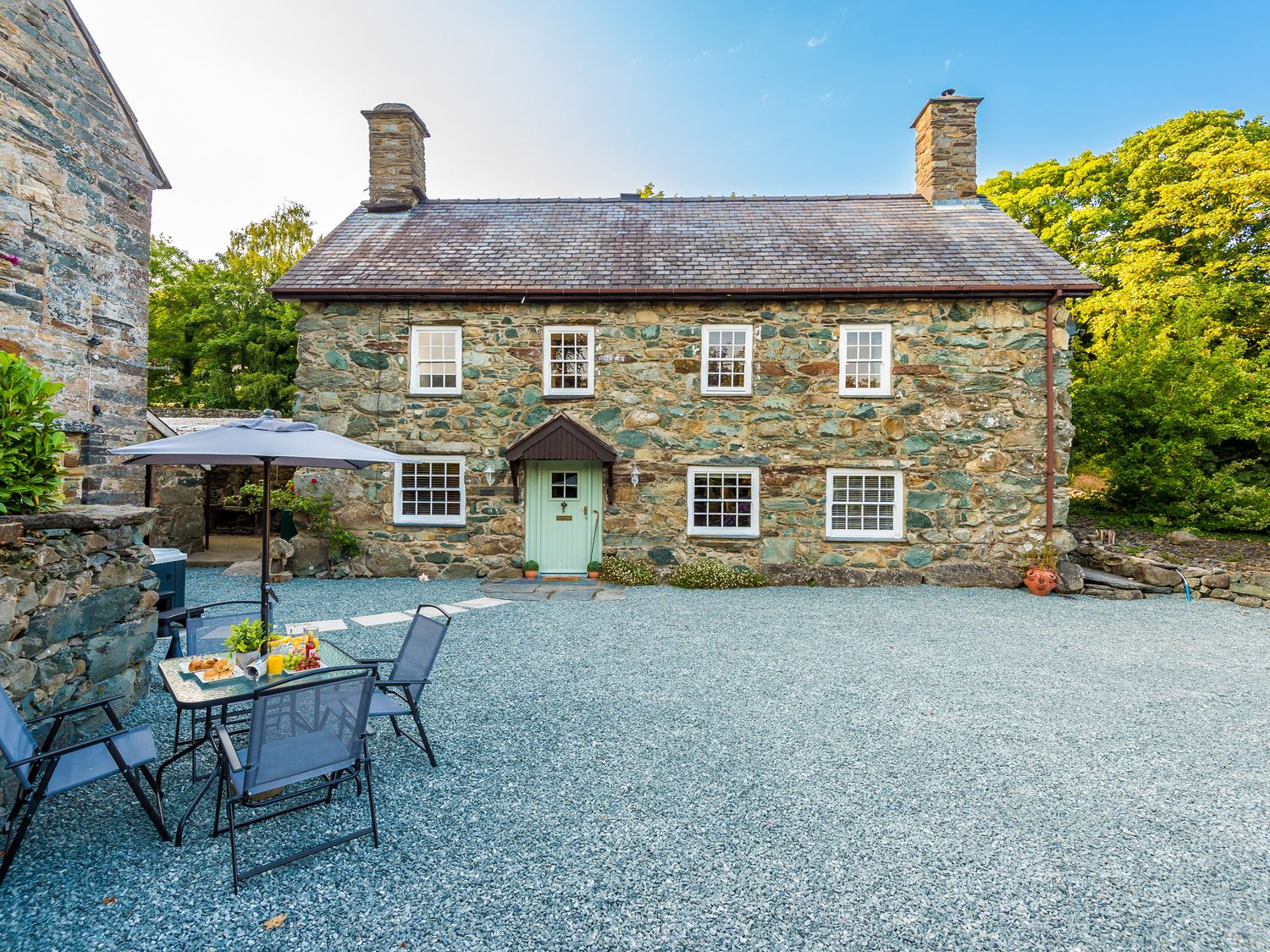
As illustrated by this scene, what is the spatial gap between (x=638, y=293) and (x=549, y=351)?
2056mm

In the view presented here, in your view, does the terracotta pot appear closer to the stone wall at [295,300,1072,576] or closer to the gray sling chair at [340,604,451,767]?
the stone wall at [295,300,1072,576]

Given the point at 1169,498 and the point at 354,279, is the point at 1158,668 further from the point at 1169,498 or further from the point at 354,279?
the point at 354,279

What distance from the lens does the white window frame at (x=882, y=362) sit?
11000 mm

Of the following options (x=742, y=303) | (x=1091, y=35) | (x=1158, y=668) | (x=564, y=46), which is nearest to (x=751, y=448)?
(x=742, y=303)

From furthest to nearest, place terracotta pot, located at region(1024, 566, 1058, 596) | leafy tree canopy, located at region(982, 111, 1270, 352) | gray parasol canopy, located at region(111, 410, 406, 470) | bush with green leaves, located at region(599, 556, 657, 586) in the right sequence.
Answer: leafy tree canopy, located at region(982, 111, 1270, 352), bush with green leaves, located at region(599, 556, 657, 586), terracotta pot, located at region(1024, 566, 1058, 596), gray parasol canopy, located at region(111, 410, 406, 470)

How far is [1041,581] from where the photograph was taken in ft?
33.8

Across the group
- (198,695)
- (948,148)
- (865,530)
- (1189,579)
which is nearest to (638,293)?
(865,530)

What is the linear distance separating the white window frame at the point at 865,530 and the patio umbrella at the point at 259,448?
8533 millimetres

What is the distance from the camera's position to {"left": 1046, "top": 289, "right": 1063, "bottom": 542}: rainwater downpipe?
10.7 meters

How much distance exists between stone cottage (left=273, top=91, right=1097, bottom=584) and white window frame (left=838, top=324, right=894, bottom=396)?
3cm

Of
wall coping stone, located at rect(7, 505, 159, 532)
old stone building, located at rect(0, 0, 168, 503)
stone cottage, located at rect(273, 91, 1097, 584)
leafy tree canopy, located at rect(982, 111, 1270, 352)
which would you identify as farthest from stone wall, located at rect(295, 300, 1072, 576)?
leafy tree canopy, located at rect(982, 111, 1270, 352)

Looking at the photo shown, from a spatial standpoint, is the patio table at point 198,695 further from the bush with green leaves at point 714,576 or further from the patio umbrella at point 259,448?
the bush with green leaves at point 714,576

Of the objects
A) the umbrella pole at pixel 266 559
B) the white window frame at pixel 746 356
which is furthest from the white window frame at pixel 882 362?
the umbrella pole at pixel 266 559

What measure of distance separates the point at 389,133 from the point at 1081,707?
52.9 ft
